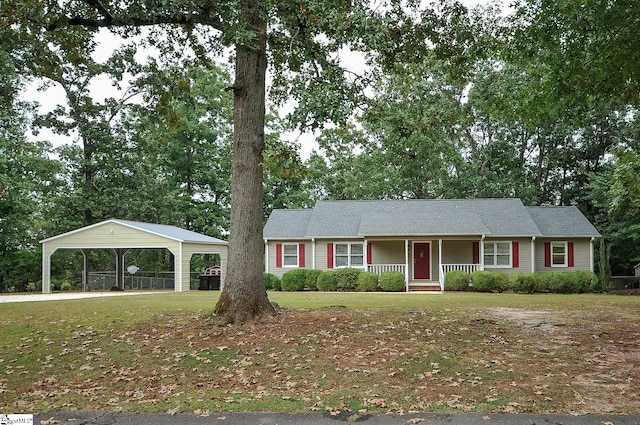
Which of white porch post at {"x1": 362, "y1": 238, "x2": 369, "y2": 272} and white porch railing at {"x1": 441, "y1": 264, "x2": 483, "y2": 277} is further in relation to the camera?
white porch post at {"x1": 362, "y1": 238, "x2": 369, "y2": 272}

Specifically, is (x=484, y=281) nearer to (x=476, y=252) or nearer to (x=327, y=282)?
(x=476, y=252)

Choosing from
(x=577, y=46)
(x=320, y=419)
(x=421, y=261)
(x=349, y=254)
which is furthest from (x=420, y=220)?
(x=320, y=419)

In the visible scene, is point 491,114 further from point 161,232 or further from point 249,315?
point 161,232

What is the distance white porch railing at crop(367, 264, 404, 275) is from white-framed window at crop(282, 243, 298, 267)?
13.1ft

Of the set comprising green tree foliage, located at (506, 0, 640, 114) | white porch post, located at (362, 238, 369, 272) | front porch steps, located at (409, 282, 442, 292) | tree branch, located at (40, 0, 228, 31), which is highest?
tree branch, located at (40, 0, 228, 31)

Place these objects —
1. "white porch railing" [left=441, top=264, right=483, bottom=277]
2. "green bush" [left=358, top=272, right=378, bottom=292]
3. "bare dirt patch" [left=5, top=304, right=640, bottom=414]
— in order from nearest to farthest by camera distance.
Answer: "bare dirt patch" [left=5, top=304, right=640, bottom=414], "green bush" [left=358, top=272, right=378, bottom=292], "white porch railing" [left=441, top=264, right=483, bottom=277]

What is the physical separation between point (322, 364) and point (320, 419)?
5.94 ft

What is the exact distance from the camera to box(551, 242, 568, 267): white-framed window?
24.5 metres

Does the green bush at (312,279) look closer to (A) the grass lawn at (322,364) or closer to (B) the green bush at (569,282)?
(B) the green bush at (569,282)

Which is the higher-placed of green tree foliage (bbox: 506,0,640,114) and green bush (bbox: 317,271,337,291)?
green tree foliage (bbox: 506,0,640,114)

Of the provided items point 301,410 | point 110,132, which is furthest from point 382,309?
point 110,132

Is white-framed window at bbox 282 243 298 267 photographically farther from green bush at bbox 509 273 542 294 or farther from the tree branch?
the tree branch

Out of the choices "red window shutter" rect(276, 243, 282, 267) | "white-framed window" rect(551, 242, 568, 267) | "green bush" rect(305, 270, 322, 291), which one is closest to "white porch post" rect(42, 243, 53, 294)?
"red window shutter" rect(276, 243, 282, 267)

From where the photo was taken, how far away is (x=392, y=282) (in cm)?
2169
